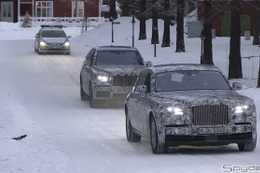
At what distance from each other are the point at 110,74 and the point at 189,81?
7630mm

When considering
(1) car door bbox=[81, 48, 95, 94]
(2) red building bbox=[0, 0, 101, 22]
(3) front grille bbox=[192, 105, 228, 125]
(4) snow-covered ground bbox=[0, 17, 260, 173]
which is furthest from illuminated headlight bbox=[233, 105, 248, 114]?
(2) red building bbox=[0, 0, 101, 22]

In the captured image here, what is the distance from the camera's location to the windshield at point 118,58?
22875mm

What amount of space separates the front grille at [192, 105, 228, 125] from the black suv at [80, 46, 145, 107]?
8.89 metres

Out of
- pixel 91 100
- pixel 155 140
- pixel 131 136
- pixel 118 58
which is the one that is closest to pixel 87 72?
pixel 118 58

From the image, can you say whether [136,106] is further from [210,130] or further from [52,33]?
[52,33]

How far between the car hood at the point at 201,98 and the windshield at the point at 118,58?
9.25 m

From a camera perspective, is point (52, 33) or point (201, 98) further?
point (52, 33)

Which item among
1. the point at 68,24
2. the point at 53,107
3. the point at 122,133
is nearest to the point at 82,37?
the point at 68,24

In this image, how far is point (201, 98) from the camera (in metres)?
12.8

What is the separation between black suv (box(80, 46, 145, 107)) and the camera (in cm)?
2153

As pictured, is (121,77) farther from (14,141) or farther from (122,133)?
(14,141)

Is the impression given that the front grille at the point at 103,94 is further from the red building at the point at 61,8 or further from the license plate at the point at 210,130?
the red building at the point at 61,8

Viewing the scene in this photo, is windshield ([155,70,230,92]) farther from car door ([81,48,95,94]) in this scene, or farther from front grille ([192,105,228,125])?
car door ([81,48,95,94])

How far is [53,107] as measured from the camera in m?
22.3
